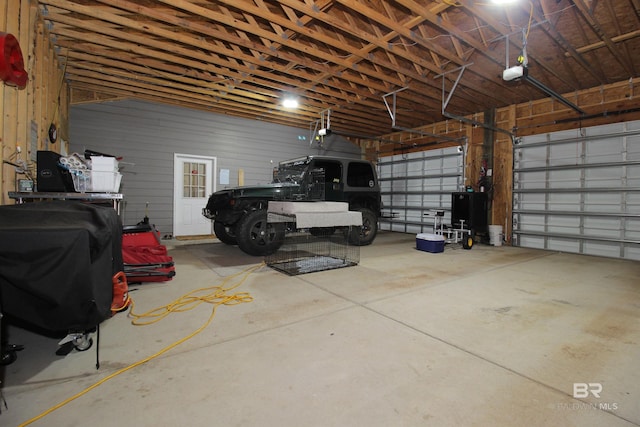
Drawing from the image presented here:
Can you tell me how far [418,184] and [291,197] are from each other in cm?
527

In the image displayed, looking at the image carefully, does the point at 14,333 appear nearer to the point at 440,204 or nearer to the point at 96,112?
the point at 96,112

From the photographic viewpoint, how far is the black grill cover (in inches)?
55.9

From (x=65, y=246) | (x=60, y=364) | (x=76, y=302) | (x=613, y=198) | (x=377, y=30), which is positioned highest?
(x=377, y=30)

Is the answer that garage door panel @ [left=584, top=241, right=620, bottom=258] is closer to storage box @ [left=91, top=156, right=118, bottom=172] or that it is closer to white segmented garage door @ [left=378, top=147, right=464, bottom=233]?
white segmented garage door @ [left=378, top=147, right=464, bottom=233]

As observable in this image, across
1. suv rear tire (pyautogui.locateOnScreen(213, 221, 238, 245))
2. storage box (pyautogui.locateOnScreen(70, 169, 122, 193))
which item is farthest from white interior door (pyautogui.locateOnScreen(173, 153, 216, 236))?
storage box (pyautogui.locateOnScreen(70, 169, 122, 193))

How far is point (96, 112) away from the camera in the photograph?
21.6ft

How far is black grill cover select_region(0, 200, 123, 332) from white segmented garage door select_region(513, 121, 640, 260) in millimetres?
8114

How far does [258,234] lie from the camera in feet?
16.8

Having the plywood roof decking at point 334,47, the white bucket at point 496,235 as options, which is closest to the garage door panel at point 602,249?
the white bucket at point 496,235

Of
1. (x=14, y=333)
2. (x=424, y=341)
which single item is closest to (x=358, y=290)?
(x=424, y=341)

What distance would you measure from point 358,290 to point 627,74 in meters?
6.77
